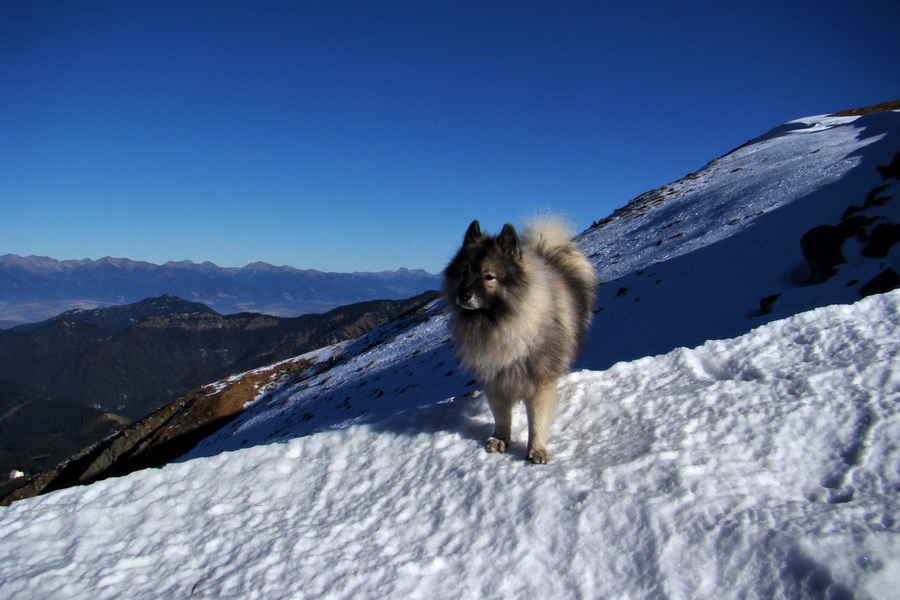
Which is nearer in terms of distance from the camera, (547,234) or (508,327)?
(508,327)

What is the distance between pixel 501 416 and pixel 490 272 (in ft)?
6.39

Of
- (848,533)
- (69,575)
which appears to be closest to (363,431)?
(69,575)

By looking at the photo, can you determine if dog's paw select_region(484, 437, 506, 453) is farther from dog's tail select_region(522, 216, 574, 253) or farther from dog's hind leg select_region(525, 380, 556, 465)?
dog's tail select_region(522, 216, 574, 253)

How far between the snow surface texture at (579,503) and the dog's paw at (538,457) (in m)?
0.14

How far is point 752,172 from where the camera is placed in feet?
108

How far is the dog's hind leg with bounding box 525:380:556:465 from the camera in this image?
563 centimetres

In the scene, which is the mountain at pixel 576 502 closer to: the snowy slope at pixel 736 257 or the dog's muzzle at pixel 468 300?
the dog's muzzle at pixel 468 300

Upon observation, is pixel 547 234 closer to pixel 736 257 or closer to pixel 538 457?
pixel 538 457

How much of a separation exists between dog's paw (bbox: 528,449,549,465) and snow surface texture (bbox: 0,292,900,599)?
5.5 inches

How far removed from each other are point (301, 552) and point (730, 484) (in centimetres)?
412

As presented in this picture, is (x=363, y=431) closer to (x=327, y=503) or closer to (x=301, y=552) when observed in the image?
(x=327, y=503)

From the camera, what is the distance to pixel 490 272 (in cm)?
579

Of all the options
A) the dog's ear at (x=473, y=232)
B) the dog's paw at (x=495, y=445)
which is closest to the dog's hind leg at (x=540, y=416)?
the dog's paw at (x=495, y=445)

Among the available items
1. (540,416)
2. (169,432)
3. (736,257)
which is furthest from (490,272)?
(169,432)
